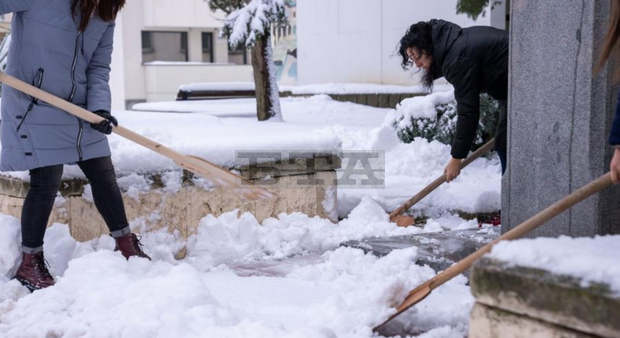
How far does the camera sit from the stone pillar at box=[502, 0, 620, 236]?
10.9 ft

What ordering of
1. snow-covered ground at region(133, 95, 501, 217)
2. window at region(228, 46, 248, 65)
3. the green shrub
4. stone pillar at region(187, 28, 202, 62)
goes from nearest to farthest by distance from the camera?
snow-covered ground at region(133, 95, 501, 217), the green shrub, stone pillar at region(187, 28, 202, 62), window at region(228, 46, 248, 65)

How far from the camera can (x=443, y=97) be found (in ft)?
26.2

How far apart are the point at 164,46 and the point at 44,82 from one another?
28.6 meters

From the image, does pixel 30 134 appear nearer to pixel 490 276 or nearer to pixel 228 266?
pixel 228 266

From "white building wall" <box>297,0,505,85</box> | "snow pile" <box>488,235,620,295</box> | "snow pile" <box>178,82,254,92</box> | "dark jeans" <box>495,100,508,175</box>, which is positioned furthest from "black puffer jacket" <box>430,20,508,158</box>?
"snow pile" <box>178,82,254,92</box>

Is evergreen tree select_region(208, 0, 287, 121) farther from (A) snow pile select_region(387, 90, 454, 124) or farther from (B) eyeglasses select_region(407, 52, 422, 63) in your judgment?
(B) eyeglasses select_region(407, 52, 422, 63)

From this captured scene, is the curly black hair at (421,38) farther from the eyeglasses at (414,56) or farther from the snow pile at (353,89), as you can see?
the snow pile at (353,89)

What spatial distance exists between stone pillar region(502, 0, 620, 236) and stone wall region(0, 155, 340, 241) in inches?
60.5

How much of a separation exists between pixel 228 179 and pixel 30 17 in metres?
1.27

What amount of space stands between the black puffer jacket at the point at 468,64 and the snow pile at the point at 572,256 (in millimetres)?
2194

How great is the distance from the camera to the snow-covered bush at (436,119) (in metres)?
7.67

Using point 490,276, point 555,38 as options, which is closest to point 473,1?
point 555,38

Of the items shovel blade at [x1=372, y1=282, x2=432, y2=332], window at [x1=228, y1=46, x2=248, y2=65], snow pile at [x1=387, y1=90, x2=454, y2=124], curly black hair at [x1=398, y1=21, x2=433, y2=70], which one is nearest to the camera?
shovel blade at [x1=372, y1=282, x2=432, y2=332]

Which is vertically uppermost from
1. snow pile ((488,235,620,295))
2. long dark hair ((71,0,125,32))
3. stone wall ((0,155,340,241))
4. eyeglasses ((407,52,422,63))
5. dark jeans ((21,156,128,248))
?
long dark hair ((71,0,125,32))
